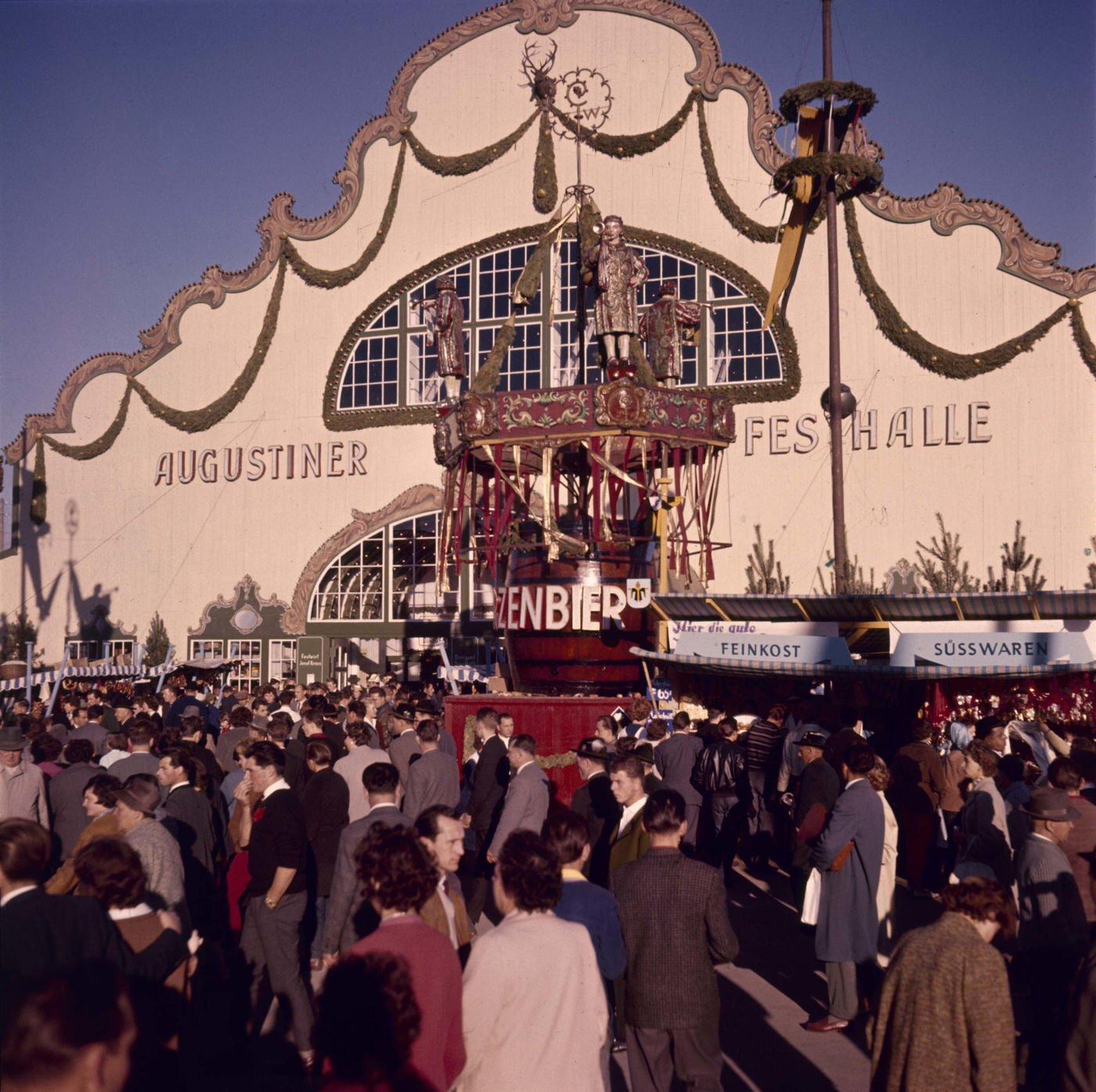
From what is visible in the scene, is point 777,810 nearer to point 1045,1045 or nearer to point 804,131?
point 1045,1045

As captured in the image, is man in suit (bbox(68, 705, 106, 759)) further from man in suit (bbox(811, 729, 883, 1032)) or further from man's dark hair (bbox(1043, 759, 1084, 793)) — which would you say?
man's dark hair (bbox(1043, 759, 1084, 793))

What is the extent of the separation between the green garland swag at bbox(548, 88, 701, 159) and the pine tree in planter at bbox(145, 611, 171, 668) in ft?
50.7

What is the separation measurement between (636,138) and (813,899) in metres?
23.8

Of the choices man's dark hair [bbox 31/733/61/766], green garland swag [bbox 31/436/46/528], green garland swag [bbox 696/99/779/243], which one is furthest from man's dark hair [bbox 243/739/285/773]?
green garland swag [bbox 31/436/46/528]

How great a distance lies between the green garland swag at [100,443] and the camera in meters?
33.0

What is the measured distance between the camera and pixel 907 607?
49.9 feet

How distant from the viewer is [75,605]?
109 ft

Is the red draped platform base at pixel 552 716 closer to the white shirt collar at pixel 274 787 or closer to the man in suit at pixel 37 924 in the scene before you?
the white shirt collar at pixel 274 787

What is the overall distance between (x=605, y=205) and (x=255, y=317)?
357 inches

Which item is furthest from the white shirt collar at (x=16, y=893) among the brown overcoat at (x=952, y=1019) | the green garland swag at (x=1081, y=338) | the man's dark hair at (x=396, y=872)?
the green garland swag at (x=1081, y=338)

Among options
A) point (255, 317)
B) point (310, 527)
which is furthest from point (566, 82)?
point (310, 527)

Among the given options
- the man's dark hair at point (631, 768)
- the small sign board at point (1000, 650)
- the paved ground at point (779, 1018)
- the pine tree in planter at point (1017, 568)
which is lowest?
the paved ground at point (779, 1018)

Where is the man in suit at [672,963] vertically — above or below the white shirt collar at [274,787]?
below

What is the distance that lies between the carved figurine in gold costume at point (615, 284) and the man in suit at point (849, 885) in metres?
15.7
